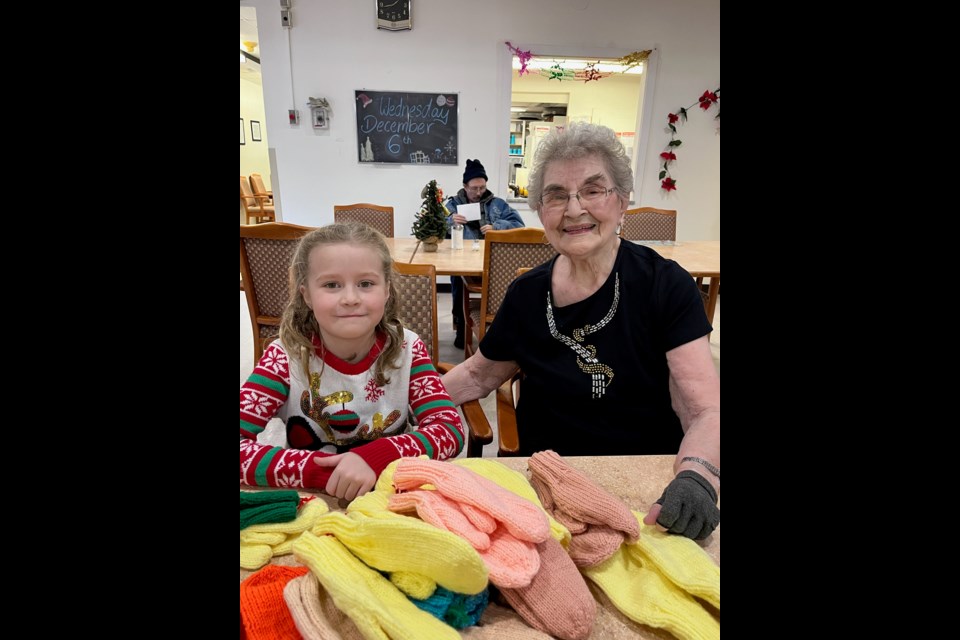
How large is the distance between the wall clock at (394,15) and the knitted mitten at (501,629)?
16.6ft

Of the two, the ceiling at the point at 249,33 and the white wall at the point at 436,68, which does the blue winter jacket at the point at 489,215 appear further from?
the ceiling at the point at 249,33

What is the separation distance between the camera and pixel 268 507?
0.66 m

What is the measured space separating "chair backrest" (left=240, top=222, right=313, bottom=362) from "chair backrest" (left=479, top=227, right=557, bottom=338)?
0.89 meters

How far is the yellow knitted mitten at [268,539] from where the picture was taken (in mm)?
609

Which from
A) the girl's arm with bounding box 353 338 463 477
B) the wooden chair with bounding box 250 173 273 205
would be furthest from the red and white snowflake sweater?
the wooden chair with bounding box 250 173 273 205

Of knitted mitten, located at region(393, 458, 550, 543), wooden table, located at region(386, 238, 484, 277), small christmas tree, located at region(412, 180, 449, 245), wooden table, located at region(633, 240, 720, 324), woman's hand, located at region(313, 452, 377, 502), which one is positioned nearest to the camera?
knitted mitten, located at region(393, 458, 550, 543)

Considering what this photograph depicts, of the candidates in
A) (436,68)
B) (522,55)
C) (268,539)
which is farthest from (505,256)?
(522,55)

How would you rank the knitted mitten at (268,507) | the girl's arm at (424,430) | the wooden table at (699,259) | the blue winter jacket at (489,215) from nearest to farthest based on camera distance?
the knitted mitten at (268,507), the girl's arm at (424,430), the wooden table at (699,259), the blue winter jacket at (489,215)

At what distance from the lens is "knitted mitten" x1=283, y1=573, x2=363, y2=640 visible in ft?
1.50

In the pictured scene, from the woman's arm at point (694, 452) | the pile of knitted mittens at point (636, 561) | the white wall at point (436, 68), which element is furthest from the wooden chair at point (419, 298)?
the white wall at point (436, 68)

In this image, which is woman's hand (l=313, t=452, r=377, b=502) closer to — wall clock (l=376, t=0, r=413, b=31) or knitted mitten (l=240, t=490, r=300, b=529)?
knitted mitten (l=240, t=490, r=300, b=529)
